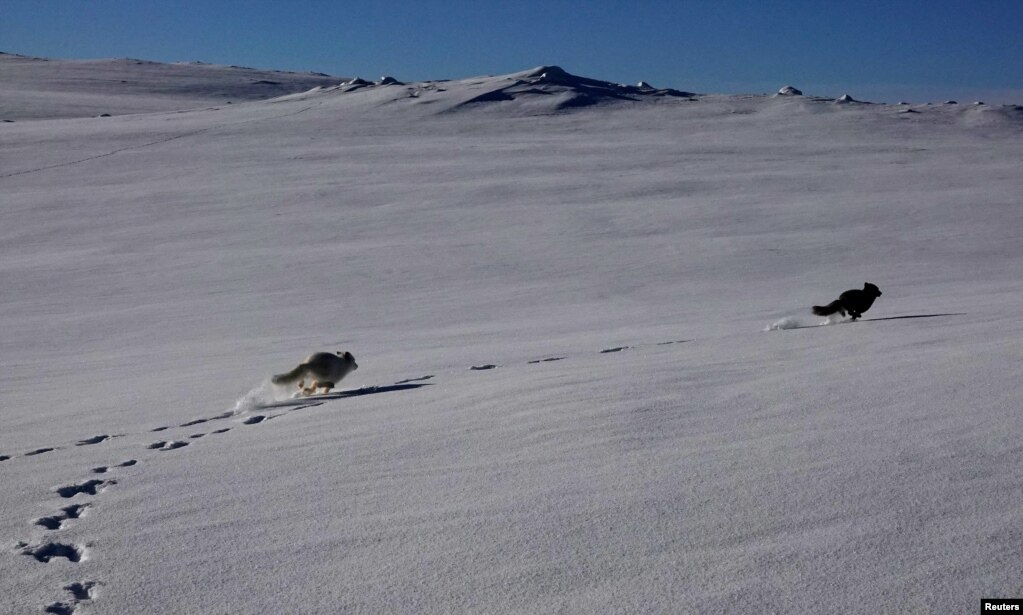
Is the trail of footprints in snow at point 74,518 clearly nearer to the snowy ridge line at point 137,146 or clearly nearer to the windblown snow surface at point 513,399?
the windblown snow surface at point 513,399

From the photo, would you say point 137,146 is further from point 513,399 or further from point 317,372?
point 513,399

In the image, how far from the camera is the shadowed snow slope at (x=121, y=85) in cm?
4525

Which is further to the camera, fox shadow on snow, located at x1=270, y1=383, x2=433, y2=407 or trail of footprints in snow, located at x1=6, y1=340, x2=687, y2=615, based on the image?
fox shadow on snow, located at x1=270, y1=383, x2=433, y2=407

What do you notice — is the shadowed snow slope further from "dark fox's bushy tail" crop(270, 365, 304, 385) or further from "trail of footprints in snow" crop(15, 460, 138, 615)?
"trail of footprints in snow" crop(15, 460, 138, 615)

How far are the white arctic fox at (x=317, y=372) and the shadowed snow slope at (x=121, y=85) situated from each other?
128 ft

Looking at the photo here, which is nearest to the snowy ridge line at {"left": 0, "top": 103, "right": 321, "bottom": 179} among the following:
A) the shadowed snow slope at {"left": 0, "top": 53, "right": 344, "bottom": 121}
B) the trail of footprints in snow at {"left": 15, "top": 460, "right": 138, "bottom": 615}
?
the shadowed snow slope at {"left": 0, "top": 53, "right": 344, "bottom": 121}

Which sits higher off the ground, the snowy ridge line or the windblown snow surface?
the snowy ridge line

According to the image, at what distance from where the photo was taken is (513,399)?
5.22m

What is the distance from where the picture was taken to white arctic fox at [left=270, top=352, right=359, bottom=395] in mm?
6574

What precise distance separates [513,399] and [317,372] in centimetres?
198

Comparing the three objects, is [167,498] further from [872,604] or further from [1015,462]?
[1015,462]

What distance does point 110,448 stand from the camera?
4.94 m

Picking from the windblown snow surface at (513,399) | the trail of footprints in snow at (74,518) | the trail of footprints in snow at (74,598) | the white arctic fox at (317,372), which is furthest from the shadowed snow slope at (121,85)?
the trail of footprints in snow at (74,598)

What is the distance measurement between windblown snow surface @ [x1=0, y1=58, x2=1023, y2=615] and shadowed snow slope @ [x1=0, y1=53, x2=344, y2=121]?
76.7 ft
